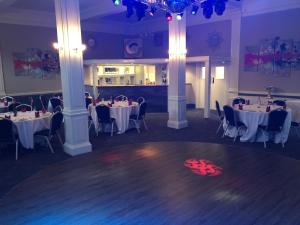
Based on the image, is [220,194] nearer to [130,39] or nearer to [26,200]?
[26,200]

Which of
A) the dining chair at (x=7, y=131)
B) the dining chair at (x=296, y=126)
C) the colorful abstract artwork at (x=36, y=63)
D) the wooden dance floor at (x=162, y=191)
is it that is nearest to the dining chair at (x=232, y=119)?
the wooden dance floor at (x=162, y=191)

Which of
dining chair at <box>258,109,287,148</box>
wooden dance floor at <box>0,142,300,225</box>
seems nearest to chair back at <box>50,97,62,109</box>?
wooden dance floor at <box>0,142,300,225</box>

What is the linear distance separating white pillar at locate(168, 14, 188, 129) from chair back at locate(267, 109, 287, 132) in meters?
2.69

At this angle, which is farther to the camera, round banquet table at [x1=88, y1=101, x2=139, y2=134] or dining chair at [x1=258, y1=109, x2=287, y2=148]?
round banquet table at [x1=88, y1=101, x2=139, y2=134]

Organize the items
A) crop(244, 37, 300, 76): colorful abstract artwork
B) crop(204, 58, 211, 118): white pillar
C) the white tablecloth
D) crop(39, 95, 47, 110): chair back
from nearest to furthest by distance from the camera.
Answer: the white tablecloth → crop(244, 37, 300, 76): colorful abstract artwork → crop(204, 58, 211, 118): white pillar → crop(39, 95, 47, 110): chair back

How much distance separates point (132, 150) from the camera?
600cm

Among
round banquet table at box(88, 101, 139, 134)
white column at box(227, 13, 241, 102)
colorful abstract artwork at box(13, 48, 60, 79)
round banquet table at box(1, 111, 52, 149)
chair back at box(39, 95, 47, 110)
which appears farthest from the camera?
chair back at box(39, 95, 47, 110)

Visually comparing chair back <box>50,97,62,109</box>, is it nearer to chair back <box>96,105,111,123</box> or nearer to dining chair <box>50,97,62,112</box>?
dining chair <box>50,97,62,112</box>

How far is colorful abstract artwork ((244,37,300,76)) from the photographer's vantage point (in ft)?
26.7

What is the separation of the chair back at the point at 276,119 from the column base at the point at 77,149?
13.3 feet

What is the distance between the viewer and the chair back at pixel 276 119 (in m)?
5.90

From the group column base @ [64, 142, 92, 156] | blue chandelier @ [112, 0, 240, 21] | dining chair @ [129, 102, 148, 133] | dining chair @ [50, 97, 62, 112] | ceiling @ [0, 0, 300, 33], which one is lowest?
column base @ [64, 142, 92, 156]

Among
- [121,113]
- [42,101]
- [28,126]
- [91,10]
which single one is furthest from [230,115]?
[42,101]

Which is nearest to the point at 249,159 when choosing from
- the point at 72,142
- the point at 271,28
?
the point at 72,142
